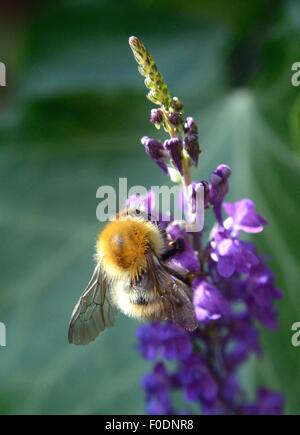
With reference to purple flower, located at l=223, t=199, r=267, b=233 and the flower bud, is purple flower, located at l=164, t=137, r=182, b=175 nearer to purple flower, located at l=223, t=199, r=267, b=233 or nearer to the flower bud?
the flower bud

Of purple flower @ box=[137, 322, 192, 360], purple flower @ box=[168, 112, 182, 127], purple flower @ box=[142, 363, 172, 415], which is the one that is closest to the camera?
purple flower @ box=[168, 112, 182, 127]

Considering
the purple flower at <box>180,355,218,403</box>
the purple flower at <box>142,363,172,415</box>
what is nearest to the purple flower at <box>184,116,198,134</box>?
the purple flower at <box>180,355,218,403</box>

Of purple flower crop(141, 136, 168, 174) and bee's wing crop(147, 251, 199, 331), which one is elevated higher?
purple flower crop(141, 136, 168, 174)

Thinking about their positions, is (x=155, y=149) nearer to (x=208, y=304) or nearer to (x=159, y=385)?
(x=208, y=304)

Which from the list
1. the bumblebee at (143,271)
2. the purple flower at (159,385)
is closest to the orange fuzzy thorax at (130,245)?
the bumblebee at (143,271)

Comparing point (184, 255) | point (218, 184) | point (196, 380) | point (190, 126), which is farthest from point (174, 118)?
point (196, 380)
